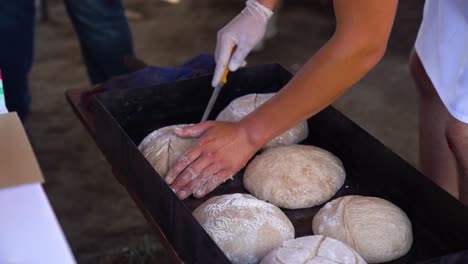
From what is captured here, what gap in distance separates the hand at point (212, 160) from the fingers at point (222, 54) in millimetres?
282

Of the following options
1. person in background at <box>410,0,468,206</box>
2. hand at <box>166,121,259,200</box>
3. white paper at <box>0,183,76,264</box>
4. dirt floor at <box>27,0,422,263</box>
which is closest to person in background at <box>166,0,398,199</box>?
hand at <box>166,121,259,200</box>

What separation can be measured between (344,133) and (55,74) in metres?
2.51

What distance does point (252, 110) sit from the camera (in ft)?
5.47

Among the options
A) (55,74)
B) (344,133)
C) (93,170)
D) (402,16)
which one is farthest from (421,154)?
(402,16)

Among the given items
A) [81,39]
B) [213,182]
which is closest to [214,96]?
[213,182]

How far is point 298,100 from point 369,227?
324 millimetres

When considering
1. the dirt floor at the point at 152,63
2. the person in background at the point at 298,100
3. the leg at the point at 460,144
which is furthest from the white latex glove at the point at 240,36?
the dirt floor at the point at 152,63

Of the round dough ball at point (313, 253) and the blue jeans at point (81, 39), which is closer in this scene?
the round dough ball at point (313, 253)

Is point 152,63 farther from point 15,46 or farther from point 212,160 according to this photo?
point 212,160

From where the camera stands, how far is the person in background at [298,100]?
Answer: 1.21 meters

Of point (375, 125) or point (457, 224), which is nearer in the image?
point (457, 224)

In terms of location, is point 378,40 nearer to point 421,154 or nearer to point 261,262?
point 261,262

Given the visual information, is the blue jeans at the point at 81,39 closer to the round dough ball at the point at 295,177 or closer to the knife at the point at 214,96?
the knife at the point at 214,96

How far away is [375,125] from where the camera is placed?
123 inches
